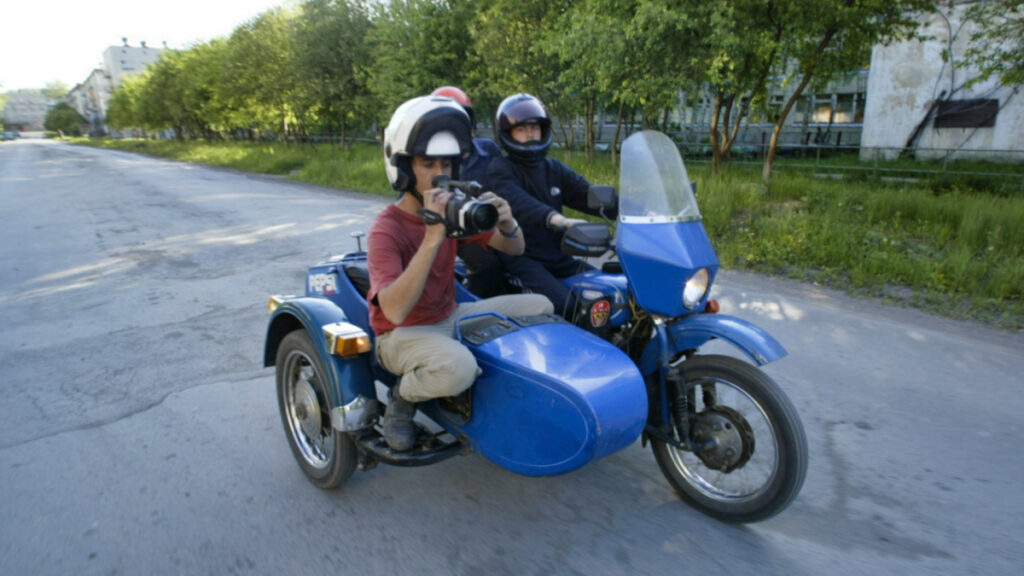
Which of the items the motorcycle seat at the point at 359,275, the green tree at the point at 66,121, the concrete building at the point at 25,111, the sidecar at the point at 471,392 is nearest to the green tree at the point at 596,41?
the motorcycle seat at the point at 359,275

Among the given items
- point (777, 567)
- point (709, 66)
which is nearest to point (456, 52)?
point (709, 66)

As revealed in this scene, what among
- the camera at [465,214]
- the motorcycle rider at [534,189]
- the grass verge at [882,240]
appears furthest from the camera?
the grass verge at [882,240]

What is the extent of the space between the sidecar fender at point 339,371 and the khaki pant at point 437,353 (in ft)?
0.46

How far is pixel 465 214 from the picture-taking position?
221 cm

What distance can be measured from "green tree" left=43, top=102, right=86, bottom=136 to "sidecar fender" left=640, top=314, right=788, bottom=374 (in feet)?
492

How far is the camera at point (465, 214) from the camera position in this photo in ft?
7.25

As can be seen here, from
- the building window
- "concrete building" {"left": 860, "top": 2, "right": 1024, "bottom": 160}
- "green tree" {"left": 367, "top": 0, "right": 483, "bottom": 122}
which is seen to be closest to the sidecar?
"green tree" {"left": 367, "top": 0, "right": 483, "bottom": 122}

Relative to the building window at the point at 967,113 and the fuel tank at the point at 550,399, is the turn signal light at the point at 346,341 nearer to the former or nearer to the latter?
the fuel tank at the point at 550,399

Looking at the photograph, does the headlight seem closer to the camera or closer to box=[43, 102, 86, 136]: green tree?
the camera

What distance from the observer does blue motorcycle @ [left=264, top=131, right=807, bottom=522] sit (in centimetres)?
238

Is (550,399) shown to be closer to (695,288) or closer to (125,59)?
(695,288)

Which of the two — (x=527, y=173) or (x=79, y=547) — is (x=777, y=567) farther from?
(x=79, y=547)

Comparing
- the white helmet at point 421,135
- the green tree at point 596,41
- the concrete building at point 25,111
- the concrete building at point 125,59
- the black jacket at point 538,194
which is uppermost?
Result: the concrete building at point 125,59

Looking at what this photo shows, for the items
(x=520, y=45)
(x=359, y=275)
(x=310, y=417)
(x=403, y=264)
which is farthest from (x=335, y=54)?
(x=403, y=264)
